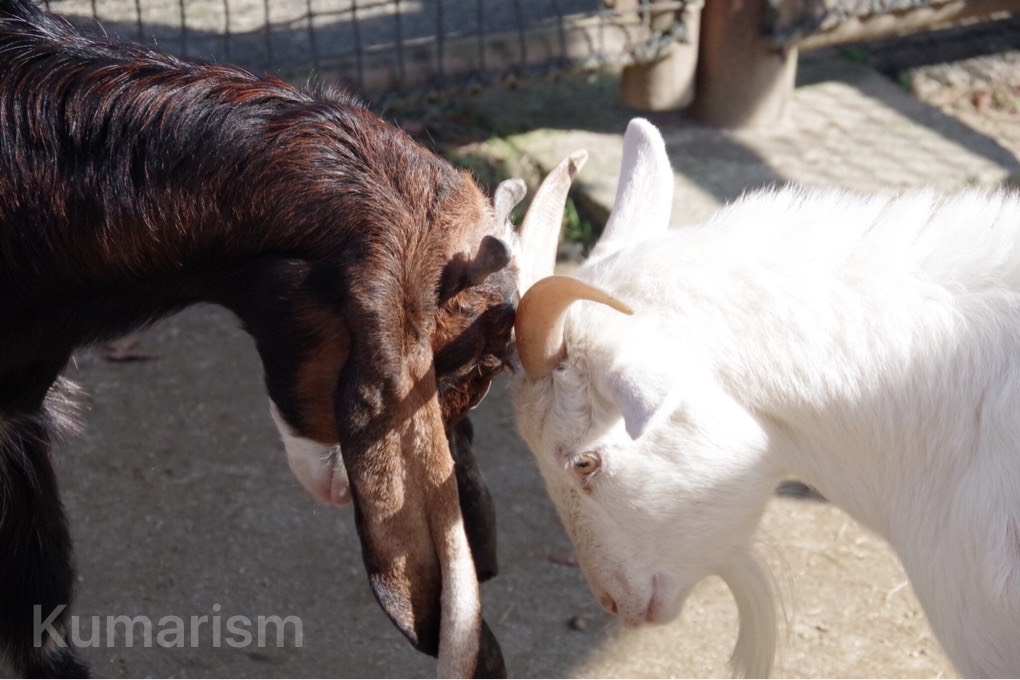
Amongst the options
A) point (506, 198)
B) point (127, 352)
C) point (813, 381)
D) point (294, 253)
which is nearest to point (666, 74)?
point (127, 352)

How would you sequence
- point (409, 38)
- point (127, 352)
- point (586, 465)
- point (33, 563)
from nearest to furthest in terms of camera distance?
point (586, 465), point (33, 563), point (127, 352), point (409, 38)

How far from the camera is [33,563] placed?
10.7ft

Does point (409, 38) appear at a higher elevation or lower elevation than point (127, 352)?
higher

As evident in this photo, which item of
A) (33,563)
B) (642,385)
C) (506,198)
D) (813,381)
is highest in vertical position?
(506,198)

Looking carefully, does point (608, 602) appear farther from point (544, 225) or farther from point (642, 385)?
point (544, 225)

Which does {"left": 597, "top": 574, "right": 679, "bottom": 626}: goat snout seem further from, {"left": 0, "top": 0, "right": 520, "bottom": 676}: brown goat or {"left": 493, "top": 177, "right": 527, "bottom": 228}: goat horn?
{"left": 493, "top": 177, "right": 527, "bottom": 228}: goat horn

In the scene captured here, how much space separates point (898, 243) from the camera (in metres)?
2.77

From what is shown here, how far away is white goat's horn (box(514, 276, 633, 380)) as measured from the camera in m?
2.53

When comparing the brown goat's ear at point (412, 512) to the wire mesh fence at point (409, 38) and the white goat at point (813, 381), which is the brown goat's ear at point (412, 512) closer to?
the white goat at point (813, 381)

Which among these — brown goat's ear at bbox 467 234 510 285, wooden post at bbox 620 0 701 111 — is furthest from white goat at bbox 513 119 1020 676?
wooden post at bbox 620 0 701 111

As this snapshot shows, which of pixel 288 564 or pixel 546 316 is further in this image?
pixel 288 564

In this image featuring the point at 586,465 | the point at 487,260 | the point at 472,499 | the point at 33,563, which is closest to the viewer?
the point at 487,260

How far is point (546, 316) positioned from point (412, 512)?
0.48 m

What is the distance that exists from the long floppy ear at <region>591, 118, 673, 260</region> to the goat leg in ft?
4.91
